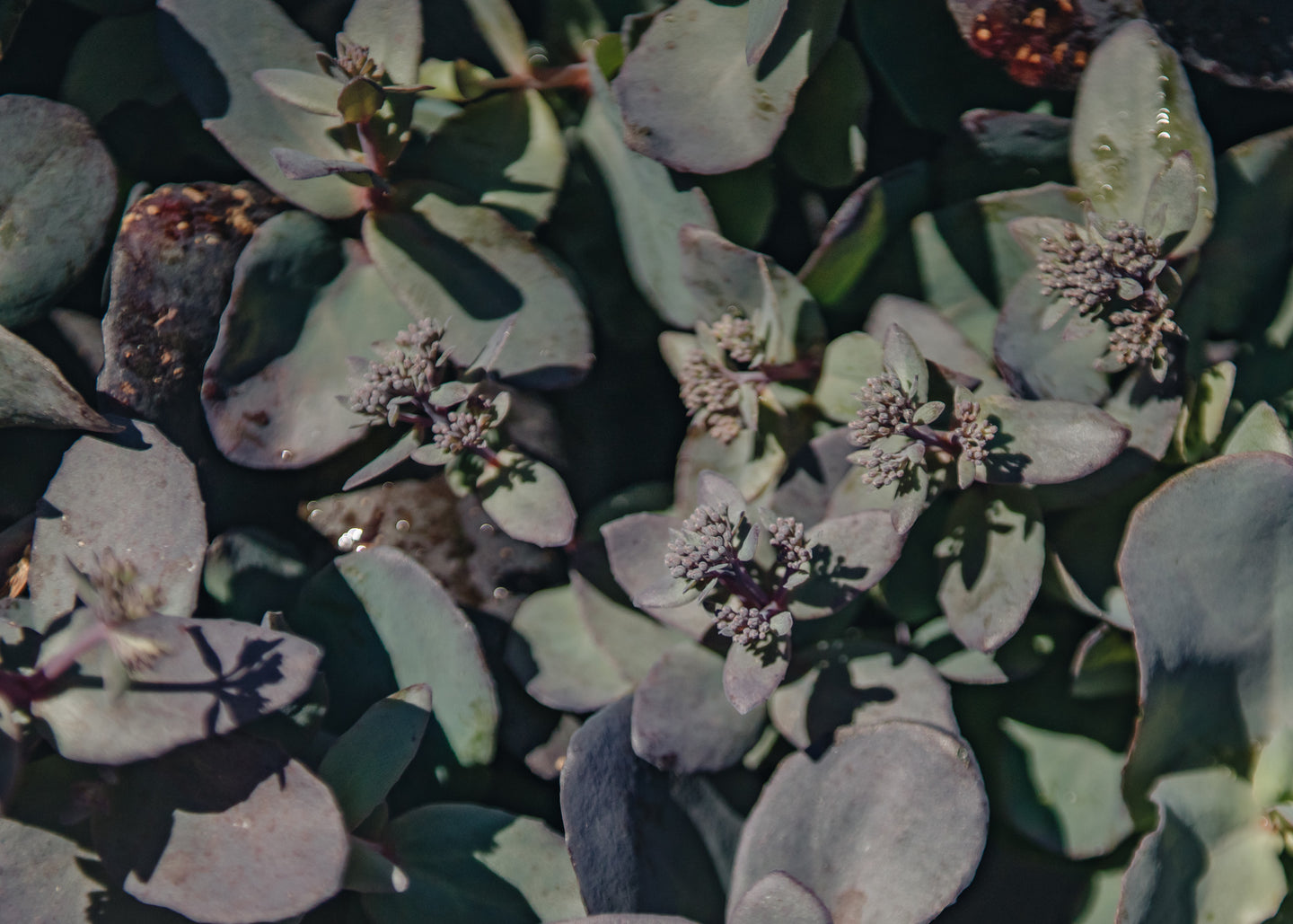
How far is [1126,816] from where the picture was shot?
3.79ft

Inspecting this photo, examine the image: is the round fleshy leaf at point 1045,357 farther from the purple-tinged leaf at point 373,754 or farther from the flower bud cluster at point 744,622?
the purple-tinged leaf at point 373,754

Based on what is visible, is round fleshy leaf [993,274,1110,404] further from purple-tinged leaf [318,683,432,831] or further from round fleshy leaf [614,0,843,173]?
purple-tinged leaf [318,683,432,831]

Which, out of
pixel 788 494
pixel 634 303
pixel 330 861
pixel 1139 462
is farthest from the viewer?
pixel 634 303

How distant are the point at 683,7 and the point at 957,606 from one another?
740 millimetres

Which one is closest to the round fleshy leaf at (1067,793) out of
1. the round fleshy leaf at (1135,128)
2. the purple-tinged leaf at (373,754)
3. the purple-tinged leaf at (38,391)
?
the round fleshy leaf at (1135,128)

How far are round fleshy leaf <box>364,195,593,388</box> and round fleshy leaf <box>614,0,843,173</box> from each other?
187 millimetres

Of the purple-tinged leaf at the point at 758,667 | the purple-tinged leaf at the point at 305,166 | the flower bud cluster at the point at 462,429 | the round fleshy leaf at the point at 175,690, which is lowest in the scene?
the purple-tinged leaf at the point at 758,667

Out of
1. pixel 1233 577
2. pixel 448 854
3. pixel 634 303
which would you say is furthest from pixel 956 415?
pixel 448 854

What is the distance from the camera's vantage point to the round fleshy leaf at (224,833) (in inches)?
39.7

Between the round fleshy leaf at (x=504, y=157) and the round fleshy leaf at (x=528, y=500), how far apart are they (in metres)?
0.30

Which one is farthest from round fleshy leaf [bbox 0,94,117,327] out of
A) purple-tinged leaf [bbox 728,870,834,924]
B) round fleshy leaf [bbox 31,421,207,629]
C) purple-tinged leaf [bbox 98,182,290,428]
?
purple-tinged leaf [bbox 728,870,834,924]

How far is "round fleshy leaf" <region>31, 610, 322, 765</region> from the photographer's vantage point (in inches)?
38.5

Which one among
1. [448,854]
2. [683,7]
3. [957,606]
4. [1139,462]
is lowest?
[448,854]

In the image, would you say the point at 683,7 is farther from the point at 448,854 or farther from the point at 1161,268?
the point at 448,854
